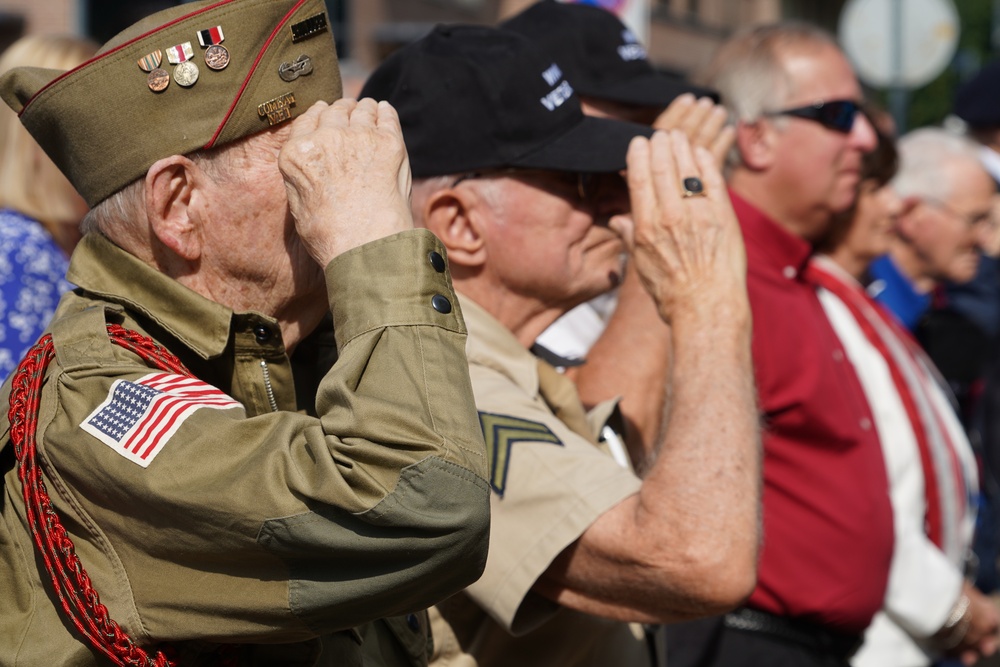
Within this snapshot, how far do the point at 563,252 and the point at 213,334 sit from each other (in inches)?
40.3

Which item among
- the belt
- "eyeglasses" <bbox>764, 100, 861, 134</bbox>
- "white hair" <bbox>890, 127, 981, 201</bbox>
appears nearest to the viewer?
the belt

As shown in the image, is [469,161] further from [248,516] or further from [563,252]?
[248,516]

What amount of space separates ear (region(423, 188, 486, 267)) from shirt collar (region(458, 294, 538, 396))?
95 millimetres

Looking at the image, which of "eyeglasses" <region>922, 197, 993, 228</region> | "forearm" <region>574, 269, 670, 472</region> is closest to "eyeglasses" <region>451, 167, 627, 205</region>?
Result: "forearm" <region>574, 269, 670, 472</region>

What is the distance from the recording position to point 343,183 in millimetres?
1694

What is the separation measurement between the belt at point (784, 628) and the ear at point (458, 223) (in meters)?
1.35

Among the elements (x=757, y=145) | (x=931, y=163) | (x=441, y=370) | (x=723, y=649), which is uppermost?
(x=441, y=370)

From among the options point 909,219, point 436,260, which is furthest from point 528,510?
point 909,219

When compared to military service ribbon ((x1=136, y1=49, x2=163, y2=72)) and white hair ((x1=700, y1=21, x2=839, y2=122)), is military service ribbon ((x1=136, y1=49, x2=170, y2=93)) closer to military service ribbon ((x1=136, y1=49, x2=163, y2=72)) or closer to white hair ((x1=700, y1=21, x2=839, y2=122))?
military service ribbon ((x1=136, y1=49, x2=163, y2=72))

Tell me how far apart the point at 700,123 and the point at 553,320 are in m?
0.74

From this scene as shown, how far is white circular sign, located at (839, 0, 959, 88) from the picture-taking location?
8.54 meters

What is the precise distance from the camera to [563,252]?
2650mm

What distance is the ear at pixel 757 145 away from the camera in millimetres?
4012

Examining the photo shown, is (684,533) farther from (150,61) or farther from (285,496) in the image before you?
(150,61)
